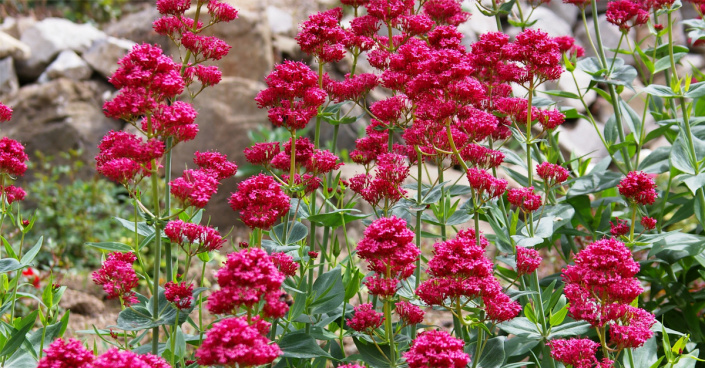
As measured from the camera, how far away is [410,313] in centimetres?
232

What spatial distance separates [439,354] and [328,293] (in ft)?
2.67

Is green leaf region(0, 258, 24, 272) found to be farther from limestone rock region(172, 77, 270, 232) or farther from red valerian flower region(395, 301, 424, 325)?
limestone rock region(172, 77, 270, 232)

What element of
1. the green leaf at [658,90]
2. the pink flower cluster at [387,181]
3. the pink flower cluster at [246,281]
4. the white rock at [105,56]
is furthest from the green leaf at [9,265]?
the white rock at [105,56]

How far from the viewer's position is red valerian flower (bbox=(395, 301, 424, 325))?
90.6 inches

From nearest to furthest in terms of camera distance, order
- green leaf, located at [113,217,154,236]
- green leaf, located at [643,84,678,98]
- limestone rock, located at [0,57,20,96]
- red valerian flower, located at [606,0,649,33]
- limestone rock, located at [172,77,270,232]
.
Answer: green leaf, located at [113,217,154,236], green leaf, located at [643,84,678,98], red valerian flower, located at [606,0,649,33], limestone rock, located at [172,77,270,232], limestone rock, located at [0,57,20,96]

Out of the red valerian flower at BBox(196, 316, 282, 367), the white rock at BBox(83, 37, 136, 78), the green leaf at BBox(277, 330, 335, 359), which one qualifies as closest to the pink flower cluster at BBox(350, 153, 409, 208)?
the green leaf at BBox(277, 330, 335, 359)

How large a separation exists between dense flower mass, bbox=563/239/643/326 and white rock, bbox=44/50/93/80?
7.95 meters

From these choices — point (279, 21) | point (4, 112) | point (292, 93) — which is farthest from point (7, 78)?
point (292, 93)

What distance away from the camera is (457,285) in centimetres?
210

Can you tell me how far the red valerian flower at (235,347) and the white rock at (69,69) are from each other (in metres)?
8.01

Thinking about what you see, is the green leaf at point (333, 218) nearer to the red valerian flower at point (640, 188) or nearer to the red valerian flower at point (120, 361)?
the red valerian flower at point (120, 361)

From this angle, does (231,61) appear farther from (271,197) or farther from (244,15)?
(271,197)

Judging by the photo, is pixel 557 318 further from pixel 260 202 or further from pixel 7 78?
pixel 7 78

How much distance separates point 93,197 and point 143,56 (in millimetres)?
5379
